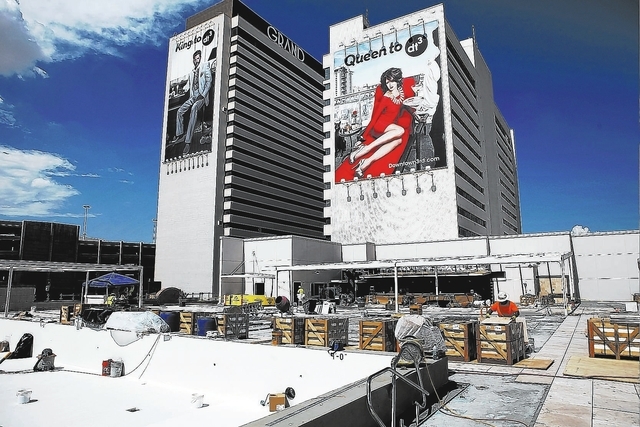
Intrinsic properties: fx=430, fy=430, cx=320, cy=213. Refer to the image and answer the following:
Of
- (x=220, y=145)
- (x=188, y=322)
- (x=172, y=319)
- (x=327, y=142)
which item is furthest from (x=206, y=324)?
(x=220, y=145)

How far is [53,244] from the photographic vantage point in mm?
63469

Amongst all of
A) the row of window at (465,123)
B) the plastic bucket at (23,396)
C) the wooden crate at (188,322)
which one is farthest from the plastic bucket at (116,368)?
the row of window at (465,123)

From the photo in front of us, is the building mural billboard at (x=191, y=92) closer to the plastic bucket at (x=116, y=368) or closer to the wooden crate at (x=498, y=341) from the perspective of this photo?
the plastic bucket at (x=116, y=368)

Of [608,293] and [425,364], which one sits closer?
[425,364]

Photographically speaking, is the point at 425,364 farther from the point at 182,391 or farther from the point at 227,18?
the point at 227,18

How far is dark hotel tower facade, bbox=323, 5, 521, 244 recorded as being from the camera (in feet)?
175

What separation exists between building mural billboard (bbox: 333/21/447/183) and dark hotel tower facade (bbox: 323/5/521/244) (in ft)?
0.42

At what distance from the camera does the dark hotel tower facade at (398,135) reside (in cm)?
5325

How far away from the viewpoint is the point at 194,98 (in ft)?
223

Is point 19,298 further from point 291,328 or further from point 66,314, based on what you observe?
point 291,328

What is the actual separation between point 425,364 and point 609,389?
352cm

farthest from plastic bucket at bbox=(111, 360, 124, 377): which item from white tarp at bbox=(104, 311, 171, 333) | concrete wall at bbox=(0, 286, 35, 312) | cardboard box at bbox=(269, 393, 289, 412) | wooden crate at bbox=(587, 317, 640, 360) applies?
concrete wall at bbox=(0, 286, 35, 312)

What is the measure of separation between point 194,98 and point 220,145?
9.26 meters

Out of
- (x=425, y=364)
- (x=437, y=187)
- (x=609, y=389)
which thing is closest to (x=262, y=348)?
(x=425, y=364)
